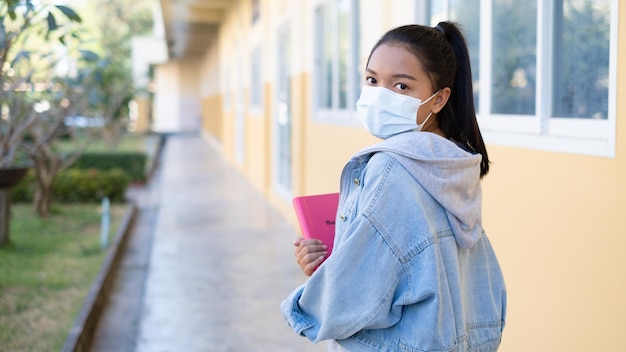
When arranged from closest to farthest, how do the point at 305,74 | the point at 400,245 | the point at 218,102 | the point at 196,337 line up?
the point at 400,245
the point at 196,337
the point at 305,74
the point at 218,102

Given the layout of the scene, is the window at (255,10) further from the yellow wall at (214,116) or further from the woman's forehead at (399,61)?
the woman's forehead at (399,61)

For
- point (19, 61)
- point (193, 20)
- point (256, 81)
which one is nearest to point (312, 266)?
point (19, 61)

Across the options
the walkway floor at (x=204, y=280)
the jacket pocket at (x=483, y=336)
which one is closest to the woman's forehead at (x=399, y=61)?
the jacket pocket at (x=483, y=336)

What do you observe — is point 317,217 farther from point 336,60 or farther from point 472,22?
point 336,60

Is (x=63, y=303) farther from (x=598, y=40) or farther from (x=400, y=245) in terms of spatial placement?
(x=400, y=245)

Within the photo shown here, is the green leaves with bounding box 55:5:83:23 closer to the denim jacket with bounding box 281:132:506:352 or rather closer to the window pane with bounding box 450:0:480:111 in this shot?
the window pane with bounding box 450:0:480:111

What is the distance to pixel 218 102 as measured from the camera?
25.1 metres

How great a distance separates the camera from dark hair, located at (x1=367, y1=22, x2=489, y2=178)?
1.70 metres

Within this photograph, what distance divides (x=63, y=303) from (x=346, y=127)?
2.79 meters

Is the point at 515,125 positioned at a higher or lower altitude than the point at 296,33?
lower

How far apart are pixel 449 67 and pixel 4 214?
663 centimetres

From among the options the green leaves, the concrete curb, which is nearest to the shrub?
the concrete curb

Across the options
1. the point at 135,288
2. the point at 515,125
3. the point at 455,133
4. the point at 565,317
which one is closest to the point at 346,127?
the point at 135,288

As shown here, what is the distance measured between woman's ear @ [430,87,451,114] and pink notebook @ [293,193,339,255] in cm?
36
